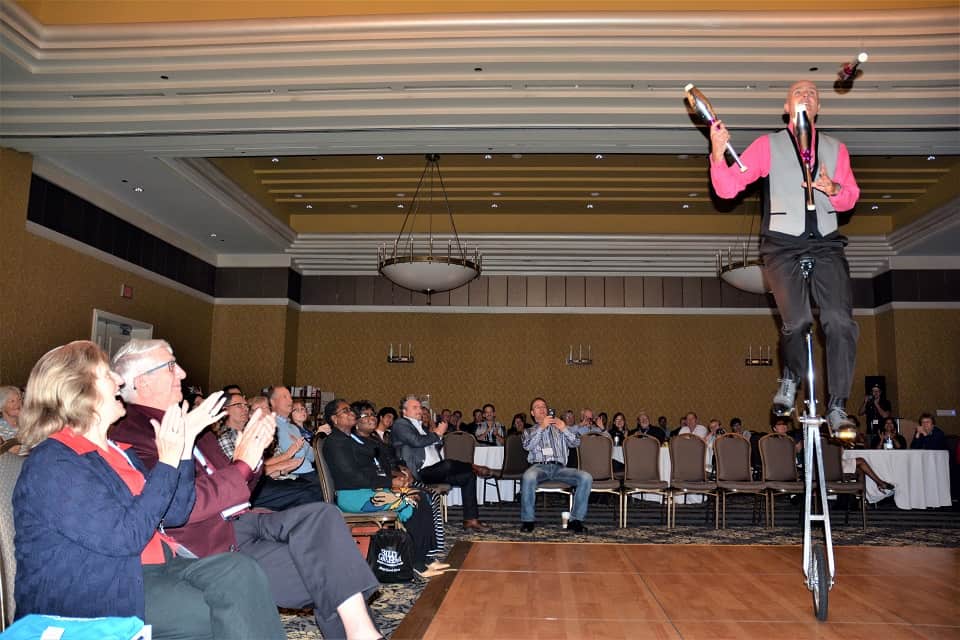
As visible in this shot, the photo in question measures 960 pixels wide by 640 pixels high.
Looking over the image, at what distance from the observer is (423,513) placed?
521 centimetres

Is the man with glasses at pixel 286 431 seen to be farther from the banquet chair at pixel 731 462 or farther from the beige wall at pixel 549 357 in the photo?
the beige wall at pixel 549 357

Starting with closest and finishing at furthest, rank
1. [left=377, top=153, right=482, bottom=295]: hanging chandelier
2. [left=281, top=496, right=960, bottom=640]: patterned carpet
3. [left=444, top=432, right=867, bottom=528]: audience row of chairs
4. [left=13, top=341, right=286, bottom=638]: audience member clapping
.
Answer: [left=13, top=341, right=286, bottom=638]: audience member clapping, [left=281, top=496, right=960, bottom=640]: patterned carpet, [left=444, top=432, right=867, bottom=528]: audience row of chairs, [left=377, top=153, right=482, bottom=295]: hanging chandelier

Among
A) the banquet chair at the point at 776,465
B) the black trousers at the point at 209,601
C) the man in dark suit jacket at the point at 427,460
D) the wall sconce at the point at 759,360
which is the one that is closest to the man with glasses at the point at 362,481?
the man in dark suit jacket at the point at 427,460

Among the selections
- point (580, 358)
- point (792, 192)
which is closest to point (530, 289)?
point (580, 358)

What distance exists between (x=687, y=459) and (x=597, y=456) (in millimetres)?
972

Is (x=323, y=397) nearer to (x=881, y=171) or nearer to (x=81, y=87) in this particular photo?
(x=81, y=87)

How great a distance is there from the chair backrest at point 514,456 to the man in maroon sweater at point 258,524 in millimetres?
6232

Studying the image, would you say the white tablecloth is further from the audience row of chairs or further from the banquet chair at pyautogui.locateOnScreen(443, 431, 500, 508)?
the banquet chair at pyautogui.locateOnScreen(443, 431, 500, 508)

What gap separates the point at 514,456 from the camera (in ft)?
29.4

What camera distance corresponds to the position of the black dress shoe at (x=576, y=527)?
7.18 meters

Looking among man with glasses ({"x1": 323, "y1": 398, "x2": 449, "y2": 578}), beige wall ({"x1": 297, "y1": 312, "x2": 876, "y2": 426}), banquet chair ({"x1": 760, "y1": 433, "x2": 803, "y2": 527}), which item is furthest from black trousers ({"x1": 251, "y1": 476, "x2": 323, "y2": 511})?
beige wall ({"x1": 297, "y1": 312, "x2": 876, "y2": 426})

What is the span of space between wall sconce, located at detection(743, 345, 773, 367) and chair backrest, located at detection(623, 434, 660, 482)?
24.0ft

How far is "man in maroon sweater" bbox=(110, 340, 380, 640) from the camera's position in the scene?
2.41m

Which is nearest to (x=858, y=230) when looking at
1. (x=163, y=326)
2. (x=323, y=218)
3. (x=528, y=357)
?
(x=528, y=357)
